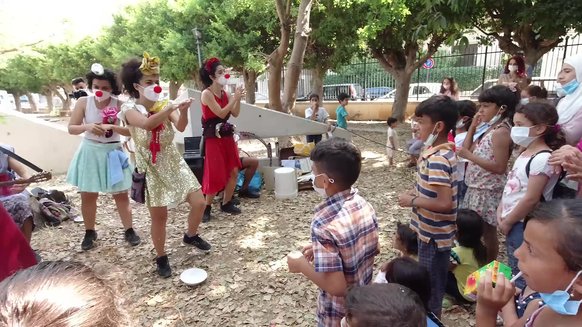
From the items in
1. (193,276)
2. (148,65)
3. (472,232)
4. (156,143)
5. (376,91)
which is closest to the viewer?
(472,232)

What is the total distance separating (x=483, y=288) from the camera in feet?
3.61

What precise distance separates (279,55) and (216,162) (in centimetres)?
381

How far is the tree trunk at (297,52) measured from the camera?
6.51 meters

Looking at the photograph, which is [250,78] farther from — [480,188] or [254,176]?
[480,188]

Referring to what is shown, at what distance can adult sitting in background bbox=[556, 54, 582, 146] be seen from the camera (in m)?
2.14

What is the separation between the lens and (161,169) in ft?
9.30

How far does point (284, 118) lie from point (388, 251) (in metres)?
2.95

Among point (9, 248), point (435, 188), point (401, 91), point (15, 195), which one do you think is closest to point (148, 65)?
point (9, 248)

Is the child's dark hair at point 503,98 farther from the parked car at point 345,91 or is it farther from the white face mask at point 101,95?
the parked car at point 345,91

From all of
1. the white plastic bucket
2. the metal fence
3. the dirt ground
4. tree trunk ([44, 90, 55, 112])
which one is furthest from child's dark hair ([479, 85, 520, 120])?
tree trunk ([44, 90, 55, 112])

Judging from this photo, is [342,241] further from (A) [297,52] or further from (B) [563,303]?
(A) [297,52]

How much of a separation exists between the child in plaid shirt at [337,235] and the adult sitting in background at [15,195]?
255 cm

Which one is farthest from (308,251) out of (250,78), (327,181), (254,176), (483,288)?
(250,78)

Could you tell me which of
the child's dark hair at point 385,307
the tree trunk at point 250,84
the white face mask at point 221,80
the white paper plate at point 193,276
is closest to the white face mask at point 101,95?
the white face mask at point 221,80
